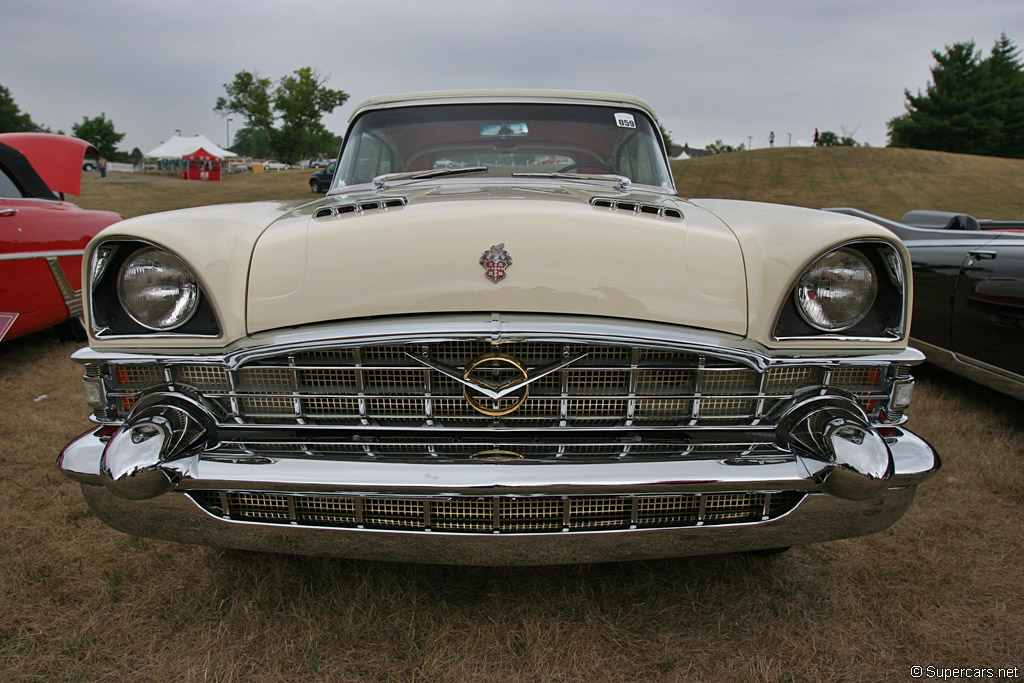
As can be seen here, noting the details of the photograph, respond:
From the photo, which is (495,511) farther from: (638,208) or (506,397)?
(638,208)

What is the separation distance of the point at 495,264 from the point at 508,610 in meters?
1.01

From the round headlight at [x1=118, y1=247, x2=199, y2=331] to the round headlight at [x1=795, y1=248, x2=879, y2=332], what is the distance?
158 centimetres

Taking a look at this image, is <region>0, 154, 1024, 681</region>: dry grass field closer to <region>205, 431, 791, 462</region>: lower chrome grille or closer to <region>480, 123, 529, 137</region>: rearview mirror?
<region>205, 431, 791, 462</region>: lower chrome grille

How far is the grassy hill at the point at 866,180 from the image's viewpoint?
1998 cm

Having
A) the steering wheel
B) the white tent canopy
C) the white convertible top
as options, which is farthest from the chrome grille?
the white tent canopy

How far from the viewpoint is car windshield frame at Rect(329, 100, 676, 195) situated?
114 inches

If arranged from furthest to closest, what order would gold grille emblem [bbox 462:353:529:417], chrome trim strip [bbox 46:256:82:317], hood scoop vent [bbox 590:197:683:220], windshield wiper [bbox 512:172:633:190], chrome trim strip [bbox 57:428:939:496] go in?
chrome trim strip [bbox 46:256:82:317]
windshield wiper [bbox 512:172:633:190]
hood scoop vent [bbox 590:197:683:220]
gold grille emblem [bbox 462:353:529:417]
chrome trim strip [bbox 57:428:939:496]

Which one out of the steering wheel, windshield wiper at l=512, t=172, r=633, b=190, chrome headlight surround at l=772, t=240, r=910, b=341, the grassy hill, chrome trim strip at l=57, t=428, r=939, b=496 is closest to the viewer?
chrome trim strip at l=57, t=428, r=939, b=496

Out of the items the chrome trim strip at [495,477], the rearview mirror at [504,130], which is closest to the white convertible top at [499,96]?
the rearview mirror at [504,130]

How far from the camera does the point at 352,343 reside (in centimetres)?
157

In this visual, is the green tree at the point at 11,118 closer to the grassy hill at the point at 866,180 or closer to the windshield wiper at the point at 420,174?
the grassy hill at the point at 866,180

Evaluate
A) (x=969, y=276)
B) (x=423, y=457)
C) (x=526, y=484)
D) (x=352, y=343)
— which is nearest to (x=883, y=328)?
(x=526, y=484)

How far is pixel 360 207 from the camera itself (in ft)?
6.26

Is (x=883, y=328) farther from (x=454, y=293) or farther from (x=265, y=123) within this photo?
(x=265, y=123)
